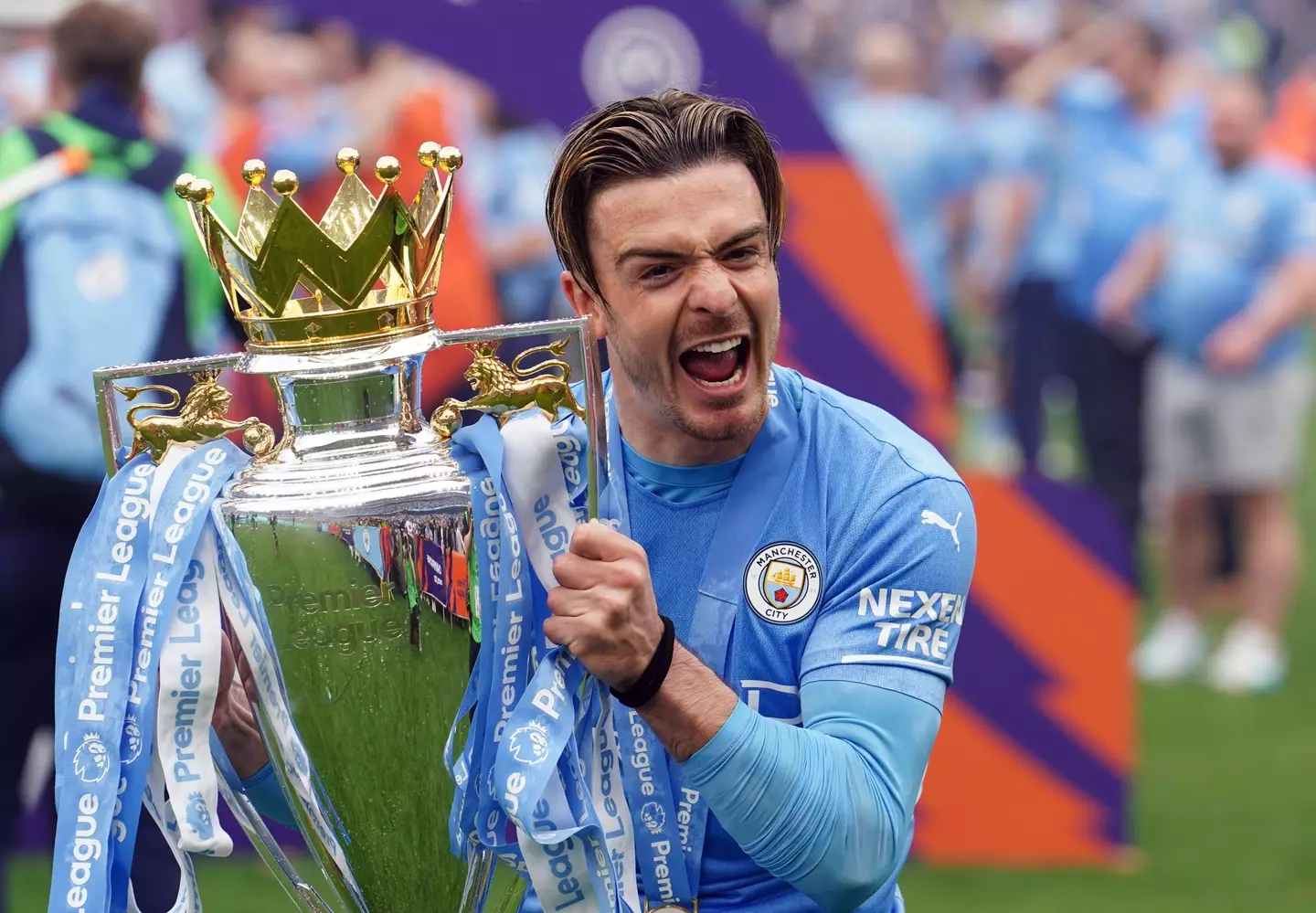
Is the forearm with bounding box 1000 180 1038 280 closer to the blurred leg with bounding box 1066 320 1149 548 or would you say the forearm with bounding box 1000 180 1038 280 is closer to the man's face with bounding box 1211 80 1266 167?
the blurred leg with bounding box 1066 320 1149 548

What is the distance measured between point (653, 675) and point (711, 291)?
20.1 inches

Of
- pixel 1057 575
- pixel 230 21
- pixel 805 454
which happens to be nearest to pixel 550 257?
pixel 230 21

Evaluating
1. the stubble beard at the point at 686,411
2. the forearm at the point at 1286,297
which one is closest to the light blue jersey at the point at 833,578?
the stubble beard at the point at 686,411

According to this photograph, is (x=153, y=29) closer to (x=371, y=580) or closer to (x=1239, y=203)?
(x=371, y=580)

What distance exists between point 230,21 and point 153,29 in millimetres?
3231

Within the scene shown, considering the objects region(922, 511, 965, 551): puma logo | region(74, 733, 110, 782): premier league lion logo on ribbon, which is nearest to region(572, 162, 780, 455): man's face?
region(922, 511, 965, 551): puma logo

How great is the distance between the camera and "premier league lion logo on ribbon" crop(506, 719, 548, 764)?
2215 mm

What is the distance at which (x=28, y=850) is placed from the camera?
6074mm

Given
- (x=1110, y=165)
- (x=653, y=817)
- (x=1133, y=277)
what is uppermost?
(x=1110, y=165)

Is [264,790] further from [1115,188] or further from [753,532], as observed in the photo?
[1115,188]

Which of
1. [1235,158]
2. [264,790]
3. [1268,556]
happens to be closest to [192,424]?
[264,790]

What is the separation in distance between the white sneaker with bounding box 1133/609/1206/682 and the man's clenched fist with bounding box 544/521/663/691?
6478 millimetres

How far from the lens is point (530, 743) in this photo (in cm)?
223

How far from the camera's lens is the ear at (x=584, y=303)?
2.57 m
